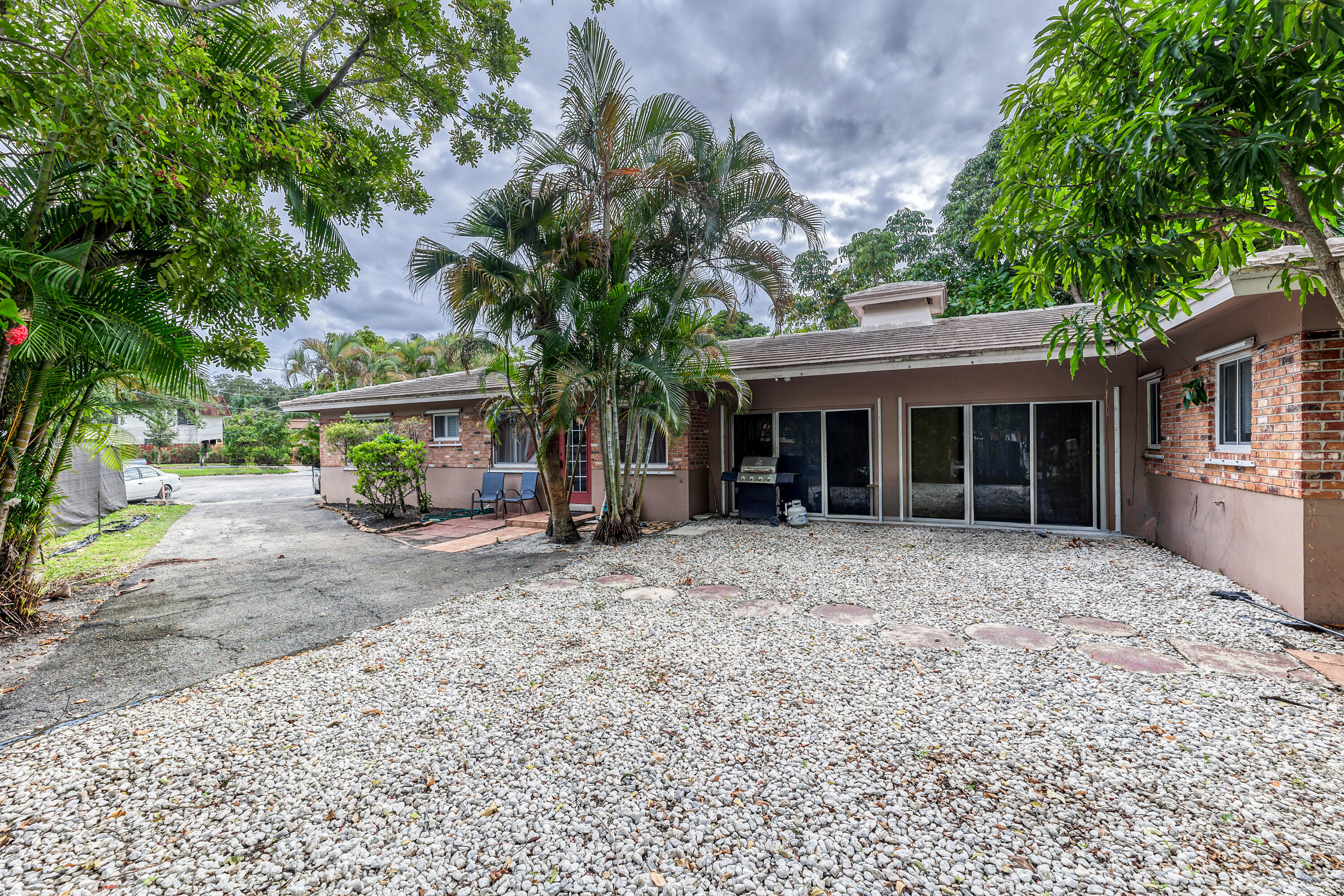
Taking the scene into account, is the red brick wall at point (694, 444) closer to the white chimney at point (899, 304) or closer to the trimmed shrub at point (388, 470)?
the white chimney at point (899, 304)

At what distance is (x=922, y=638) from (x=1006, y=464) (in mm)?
5625

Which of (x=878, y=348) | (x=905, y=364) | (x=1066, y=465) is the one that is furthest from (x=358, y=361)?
(x=1066, y=465)

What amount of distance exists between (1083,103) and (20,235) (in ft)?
20.6

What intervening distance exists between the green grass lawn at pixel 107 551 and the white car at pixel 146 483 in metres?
2.53


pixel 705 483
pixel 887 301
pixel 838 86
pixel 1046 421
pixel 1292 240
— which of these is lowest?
pixel 705 483

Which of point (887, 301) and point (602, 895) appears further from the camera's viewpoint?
point (887, 301)

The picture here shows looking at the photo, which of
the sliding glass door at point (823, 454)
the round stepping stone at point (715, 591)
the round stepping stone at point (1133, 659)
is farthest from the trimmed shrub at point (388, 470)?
the round stepping stone at point (1133, 659)

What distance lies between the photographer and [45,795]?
2275mm

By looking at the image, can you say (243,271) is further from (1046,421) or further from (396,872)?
(1046,421)

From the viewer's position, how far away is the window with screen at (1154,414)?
7.11 metres

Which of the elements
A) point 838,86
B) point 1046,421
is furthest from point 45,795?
point 838,86

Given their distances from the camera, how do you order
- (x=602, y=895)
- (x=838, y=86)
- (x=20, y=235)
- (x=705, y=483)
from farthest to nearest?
1. (x=838, y=86)
2. (x=705, y=483)
3. (x=20, y=235)
4. (x=602, y=895)

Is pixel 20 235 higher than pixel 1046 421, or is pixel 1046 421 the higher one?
pixel 20 235

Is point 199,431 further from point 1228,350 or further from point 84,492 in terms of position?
point 1228,350
